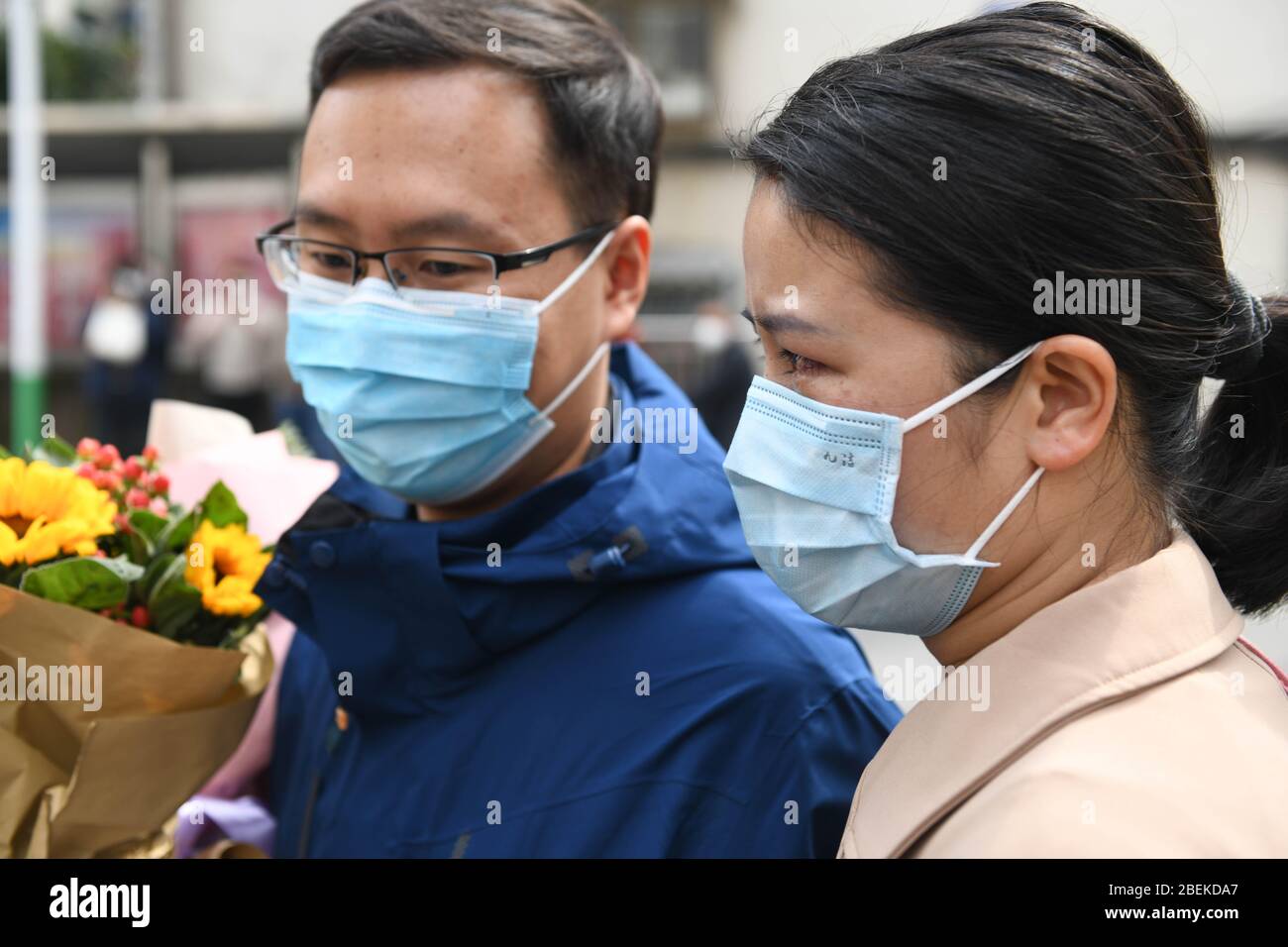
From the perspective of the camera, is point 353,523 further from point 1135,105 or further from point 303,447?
point 1135,105

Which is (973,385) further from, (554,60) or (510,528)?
(554,60)

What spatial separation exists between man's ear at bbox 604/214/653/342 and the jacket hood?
0.30m

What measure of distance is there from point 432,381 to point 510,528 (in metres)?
0.28

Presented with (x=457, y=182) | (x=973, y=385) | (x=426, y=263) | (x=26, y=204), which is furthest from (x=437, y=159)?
(x=26, y=204)

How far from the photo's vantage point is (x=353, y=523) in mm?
1906

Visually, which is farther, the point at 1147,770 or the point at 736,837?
the point at 736,837

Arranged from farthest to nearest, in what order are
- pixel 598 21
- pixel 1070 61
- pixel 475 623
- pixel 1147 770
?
pixel 598 21 < pixel 475 623 < pixel 1070 61 < pixel 1147 770

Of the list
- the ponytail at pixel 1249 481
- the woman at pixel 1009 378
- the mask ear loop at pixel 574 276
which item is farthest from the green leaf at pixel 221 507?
the ponytail at pixel 1249 481

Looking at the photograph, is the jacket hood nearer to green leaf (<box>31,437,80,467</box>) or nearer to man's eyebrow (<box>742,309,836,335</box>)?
green leaf (<box>31,437,80,467</box>)

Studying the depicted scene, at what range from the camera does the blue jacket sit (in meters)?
1.61

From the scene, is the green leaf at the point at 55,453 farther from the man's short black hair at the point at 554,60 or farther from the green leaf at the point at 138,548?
the man's short black hair at the point at 554,60
